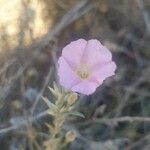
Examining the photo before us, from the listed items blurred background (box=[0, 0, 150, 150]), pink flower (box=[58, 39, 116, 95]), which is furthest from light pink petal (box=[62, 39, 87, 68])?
blurred background (box=[0, 0, 150, 150])

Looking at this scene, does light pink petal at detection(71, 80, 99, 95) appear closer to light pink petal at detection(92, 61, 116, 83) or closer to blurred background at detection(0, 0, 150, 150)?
light pink petal at detection(92, 61, 116, 83)

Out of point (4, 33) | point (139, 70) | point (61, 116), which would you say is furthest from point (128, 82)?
point (61, 116)

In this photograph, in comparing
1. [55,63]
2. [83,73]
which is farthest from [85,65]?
[55,63]

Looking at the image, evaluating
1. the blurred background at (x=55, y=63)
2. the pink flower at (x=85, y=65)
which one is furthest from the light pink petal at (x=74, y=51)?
the blurred background at (x=55, y=63)

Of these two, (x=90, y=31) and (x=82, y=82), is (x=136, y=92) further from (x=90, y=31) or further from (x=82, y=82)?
(x=82, y=82)

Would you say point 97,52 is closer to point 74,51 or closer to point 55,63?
point 74,51

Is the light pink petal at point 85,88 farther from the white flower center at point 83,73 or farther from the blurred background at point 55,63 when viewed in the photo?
the blurred background at point 55,63
